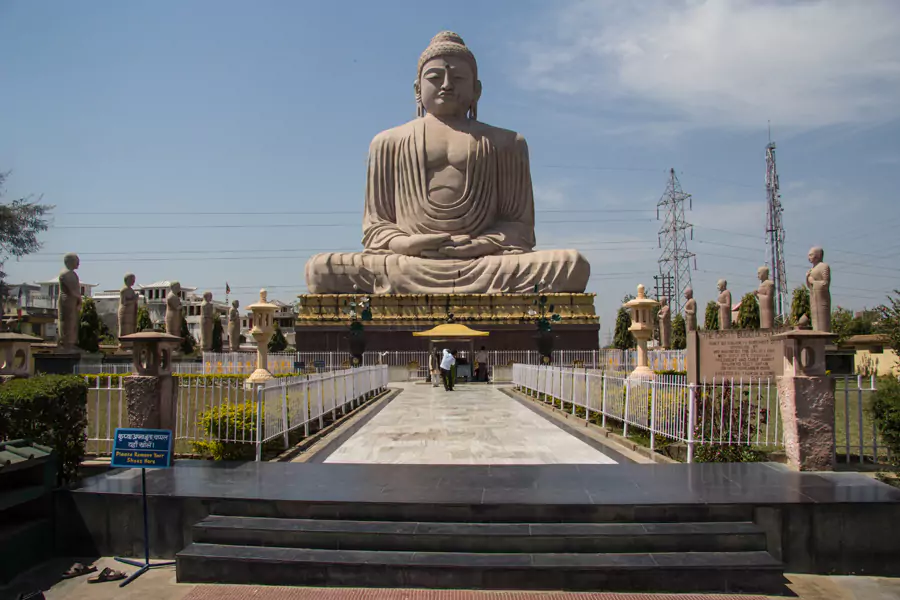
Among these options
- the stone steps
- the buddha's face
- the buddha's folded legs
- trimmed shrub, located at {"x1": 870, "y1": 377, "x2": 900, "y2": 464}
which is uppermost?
the buddha's face

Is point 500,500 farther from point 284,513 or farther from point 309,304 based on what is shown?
point 309,304

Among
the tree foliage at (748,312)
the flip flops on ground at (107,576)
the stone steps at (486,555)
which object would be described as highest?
the tree foliage at (748,312)

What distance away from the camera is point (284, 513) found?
18.0 feet

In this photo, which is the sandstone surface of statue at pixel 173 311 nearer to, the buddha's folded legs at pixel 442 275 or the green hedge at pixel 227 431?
the buddha's folded legs at pixel 442 275

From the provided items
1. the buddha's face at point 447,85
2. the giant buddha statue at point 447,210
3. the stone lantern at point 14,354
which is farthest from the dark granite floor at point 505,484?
the buddha's face at point 447,85

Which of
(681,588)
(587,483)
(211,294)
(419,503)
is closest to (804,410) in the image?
(587,483)

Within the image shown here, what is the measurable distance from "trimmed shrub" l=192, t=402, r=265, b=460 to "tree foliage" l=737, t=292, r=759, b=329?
25.4 meters

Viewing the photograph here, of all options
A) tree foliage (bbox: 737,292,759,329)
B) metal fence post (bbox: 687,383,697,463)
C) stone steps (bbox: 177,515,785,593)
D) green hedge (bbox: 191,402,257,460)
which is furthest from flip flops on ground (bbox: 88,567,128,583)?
tree foliage (bbox: 737,292,759,329)

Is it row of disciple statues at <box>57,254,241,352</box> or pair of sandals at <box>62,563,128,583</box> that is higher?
row of disciple statues at <box>57,254,241,352</box>

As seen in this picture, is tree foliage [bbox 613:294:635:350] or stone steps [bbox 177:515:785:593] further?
tree foliage [bbox 613:294:635:350]

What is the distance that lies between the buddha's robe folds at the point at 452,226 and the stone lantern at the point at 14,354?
1841 centimetres

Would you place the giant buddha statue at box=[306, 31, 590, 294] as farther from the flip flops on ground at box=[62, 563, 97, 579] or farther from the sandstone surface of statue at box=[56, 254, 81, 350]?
the flip flops on ground at box=[62, 563, 97, 579]

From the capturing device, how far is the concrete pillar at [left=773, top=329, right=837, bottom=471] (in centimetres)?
663

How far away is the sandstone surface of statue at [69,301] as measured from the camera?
17.6 m
